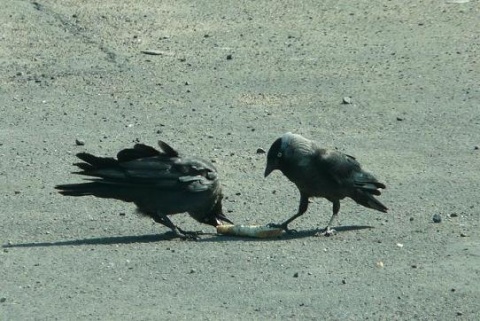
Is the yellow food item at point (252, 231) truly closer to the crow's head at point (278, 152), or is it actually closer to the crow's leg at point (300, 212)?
the crow's leg at point (300, 212)

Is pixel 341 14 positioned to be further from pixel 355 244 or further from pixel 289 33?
pixel 355 244

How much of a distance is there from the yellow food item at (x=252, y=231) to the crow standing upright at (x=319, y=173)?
11 centimetres

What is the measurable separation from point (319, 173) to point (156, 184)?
3.54 ft

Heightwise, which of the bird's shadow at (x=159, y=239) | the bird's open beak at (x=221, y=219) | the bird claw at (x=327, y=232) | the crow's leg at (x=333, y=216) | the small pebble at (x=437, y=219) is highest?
the small pebble at (x=437, y=219)

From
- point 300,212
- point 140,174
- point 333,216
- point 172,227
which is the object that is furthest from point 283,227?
point 140,174

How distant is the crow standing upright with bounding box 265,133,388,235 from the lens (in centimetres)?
873

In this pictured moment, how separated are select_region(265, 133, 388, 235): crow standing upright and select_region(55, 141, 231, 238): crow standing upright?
43 cm

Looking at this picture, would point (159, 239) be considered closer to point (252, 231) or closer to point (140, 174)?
point (140, 174)

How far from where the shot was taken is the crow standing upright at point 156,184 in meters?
8.67

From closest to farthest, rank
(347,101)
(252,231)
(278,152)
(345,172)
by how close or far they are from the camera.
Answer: (252,231)
(278,152)
(345,172)
(347,101)

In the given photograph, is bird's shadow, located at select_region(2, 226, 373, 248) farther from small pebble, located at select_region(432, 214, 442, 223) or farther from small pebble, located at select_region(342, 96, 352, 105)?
small pebble, located at select_region(342, 96, 352, 105)

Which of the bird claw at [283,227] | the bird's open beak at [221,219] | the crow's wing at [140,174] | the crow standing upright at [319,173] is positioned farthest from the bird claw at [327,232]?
the crow's wing at [140,174]

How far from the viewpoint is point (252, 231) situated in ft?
28.3

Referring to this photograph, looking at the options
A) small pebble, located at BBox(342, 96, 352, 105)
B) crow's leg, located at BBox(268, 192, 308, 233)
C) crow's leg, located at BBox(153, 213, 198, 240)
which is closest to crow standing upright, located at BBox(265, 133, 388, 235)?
crow's leg, located at BBox(268, 192, 308, 233)
